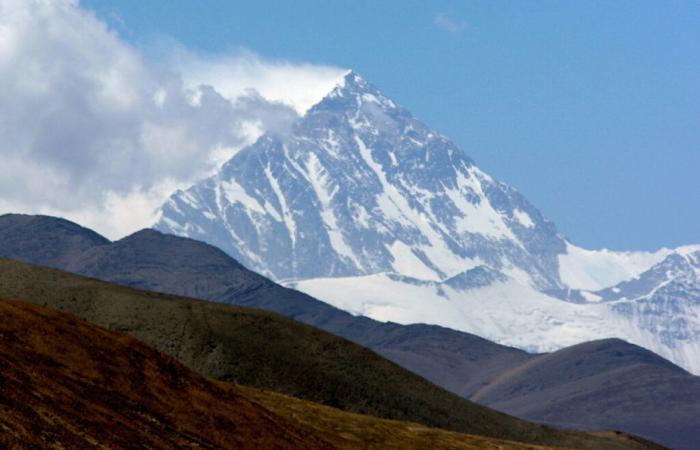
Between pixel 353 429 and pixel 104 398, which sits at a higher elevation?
pixel 353 429

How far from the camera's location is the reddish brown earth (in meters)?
74.0

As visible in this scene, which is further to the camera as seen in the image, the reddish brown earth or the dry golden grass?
the dry golden grass

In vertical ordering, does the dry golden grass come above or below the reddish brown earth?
above

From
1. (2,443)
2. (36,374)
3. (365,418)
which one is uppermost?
(365,418)

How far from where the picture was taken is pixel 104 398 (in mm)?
91750

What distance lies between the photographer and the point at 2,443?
211ft

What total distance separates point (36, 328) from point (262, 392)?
57678 mm

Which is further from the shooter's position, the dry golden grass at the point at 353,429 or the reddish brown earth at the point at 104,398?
the dry golden grass at the point at 353,429

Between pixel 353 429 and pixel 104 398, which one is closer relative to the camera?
pixel 104 398

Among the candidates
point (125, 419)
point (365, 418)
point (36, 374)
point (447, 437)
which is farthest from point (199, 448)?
point (447, 437)

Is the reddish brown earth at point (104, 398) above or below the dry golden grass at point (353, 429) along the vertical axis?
below

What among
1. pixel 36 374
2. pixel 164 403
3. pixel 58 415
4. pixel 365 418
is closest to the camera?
pixel 58 415

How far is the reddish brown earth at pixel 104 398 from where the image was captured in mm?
74000

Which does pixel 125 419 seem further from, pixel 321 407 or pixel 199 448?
pixel 321 407
